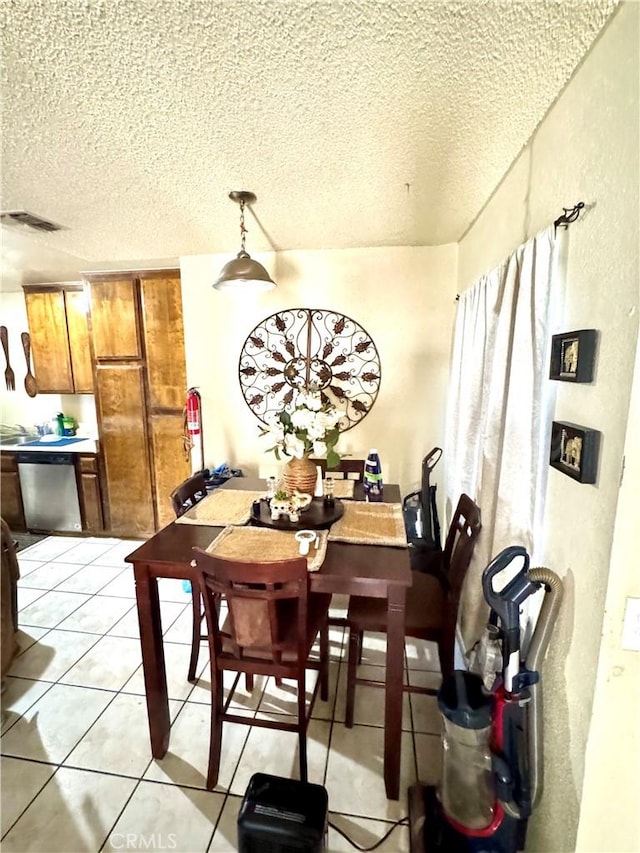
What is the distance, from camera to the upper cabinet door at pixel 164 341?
3125 millimetres

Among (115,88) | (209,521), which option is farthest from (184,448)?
(115,88)

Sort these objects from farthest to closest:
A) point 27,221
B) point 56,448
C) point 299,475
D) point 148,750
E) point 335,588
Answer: point 56,448 → point 27,221 → point 299,475 → point 148,750 → point 335,588

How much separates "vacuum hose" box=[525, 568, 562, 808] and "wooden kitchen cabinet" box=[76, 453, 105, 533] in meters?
3.51

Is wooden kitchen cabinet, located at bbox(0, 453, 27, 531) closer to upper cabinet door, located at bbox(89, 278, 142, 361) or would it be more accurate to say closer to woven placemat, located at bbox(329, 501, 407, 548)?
upper cabinet door, located at bbox(89, 278, 142, 361)

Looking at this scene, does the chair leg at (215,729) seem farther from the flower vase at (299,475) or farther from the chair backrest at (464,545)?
the chair backrest at (464,545)

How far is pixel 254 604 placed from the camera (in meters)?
1.29

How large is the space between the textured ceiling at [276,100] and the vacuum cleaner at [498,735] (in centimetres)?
139

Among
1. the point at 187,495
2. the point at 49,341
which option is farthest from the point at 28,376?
the point at 187,495

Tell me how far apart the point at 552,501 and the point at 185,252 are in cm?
285

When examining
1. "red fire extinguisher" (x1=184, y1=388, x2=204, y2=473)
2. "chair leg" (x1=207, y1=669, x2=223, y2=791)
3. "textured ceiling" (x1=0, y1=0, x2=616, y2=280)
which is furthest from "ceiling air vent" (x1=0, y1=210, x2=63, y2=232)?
"chair leg" (x1=207, y1=669, x2=223, y2=791)

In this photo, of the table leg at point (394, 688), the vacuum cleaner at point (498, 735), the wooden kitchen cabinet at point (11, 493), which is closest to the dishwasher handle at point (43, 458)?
the wooden kitchen cabinet at point (11, 493)

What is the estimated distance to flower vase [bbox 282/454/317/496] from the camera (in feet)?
6.16

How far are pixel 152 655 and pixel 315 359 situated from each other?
2061 millimetres

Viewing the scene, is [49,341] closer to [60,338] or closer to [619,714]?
[60,338]
